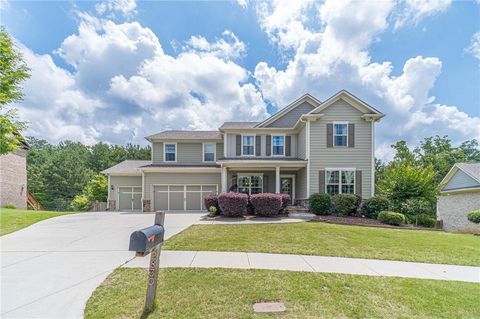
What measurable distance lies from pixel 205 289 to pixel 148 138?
57.8ft

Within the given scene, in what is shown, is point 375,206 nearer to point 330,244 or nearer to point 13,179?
point 330,244

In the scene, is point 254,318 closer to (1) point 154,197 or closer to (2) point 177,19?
(2) point 177,19

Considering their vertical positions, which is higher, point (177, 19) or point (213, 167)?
point (177, 19)

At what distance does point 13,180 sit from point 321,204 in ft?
81.8

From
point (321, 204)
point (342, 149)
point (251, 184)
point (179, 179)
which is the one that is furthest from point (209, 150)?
point (342, 149)

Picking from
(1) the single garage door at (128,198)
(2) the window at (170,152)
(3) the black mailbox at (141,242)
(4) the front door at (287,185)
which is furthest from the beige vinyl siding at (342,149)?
(1) the single garage door at (128,198)

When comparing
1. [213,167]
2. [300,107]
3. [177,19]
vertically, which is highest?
[177,19]

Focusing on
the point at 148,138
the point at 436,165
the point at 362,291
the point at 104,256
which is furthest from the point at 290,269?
the point at 436,165

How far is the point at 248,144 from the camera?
734 inches

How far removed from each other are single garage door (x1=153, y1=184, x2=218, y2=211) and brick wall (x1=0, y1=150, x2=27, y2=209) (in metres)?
12.4

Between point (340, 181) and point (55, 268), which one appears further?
point (340, 181)

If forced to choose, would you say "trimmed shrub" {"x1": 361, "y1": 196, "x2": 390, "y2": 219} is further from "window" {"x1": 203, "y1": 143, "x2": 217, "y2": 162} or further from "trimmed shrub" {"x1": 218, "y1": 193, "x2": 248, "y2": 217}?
"window" {"x1": 203, "y1": 143, "x2": 217, "y2": 162}

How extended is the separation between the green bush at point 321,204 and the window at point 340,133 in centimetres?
402

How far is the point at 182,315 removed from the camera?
3.41 metres
